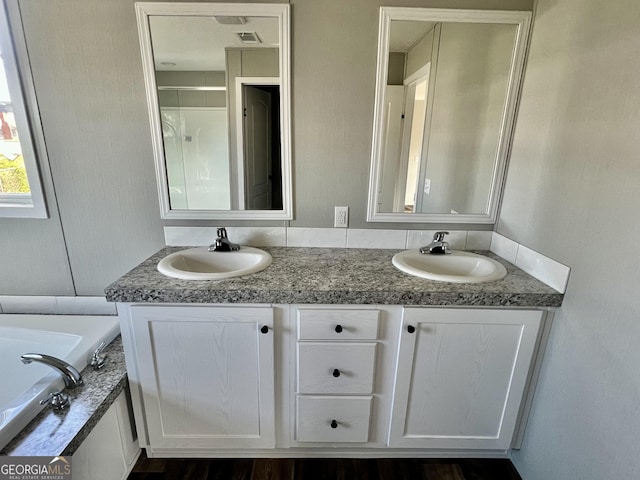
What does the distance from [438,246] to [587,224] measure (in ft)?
1.85

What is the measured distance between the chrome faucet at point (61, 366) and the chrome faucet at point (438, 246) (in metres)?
1.54

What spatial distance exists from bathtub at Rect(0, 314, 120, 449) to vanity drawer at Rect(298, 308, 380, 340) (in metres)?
0.97

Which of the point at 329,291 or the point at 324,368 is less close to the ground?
the point at 329,291

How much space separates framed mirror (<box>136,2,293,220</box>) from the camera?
53.2 inches

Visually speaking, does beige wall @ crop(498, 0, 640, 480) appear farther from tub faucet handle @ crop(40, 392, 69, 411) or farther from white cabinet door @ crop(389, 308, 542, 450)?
tub faucet handle @ crop(40, 392, 69, 411)

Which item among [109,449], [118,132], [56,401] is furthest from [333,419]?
[118,132]

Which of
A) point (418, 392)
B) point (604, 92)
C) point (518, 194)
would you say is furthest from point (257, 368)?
point (604, 92)

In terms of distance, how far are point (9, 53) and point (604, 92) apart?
2323 millimetres

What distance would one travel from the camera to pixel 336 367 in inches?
48.2

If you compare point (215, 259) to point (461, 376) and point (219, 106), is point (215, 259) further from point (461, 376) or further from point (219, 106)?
point (461, 376)

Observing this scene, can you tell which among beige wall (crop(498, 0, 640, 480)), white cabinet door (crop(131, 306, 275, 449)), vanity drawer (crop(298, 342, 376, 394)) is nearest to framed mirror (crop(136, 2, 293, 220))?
white cabinet door (crop(131, 306, 275, 449))

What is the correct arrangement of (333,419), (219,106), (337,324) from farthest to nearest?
1. (219,106)
2. (333,419)
3. (337,324)

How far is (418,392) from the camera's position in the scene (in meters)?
1.26

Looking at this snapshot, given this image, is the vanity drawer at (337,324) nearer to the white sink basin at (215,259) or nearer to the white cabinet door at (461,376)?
the white cabinet door at (461,376)
